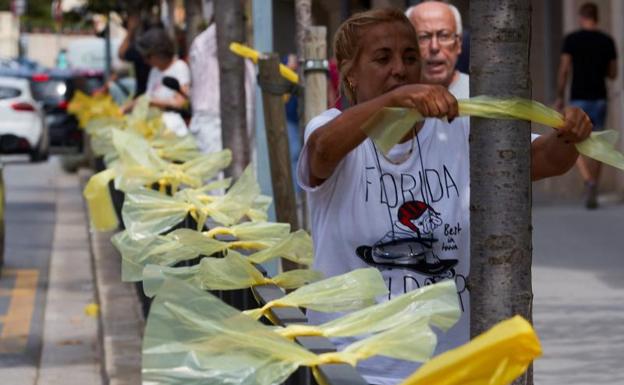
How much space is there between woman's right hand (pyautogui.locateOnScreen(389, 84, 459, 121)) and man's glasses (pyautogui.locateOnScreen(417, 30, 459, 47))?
3123 millimetres

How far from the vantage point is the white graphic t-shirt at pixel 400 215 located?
4367mm

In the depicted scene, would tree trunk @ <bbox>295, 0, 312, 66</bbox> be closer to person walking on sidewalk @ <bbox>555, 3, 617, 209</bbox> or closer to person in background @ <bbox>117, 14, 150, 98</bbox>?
person walking on sidewalk @ <bbox>555, 3, 617, 209</bbox>

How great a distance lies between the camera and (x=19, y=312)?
1209 cm

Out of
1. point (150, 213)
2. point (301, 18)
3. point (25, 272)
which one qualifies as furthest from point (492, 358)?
point (25, 272)

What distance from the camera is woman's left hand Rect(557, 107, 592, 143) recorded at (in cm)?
412

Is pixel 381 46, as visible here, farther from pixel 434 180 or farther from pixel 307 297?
pixel 307 297

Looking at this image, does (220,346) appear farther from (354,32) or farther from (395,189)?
(354,32)

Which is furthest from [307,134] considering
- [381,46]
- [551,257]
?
[551,257]

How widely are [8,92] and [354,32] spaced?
28.5 m

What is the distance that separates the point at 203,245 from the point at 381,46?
57.7 inches

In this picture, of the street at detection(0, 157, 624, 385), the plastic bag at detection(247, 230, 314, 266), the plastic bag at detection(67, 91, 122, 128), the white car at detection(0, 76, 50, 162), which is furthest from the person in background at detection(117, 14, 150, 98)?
the plastic bag at detection(247, 230, 314, 266)

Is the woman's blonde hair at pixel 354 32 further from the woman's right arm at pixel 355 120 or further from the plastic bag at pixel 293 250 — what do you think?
the plastic bag at pixel 293 250

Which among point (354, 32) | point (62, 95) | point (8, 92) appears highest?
point (354, 32)

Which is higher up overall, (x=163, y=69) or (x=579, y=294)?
(x=163, y=69)
